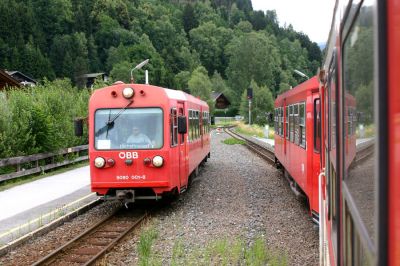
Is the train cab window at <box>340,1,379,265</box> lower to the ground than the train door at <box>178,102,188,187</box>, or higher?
higher

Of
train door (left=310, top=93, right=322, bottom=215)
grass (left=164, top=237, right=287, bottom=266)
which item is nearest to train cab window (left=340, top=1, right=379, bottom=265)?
grass (left=164, top=237, right=287, bottom=266)

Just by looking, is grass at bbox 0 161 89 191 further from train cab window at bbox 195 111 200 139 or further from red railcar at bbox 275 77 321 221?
red railcar at bbox 275 77 321 221

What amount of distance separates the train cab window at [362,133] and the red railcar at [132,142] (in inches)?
346

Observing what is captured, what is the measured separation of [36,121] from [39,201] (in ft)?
21.7

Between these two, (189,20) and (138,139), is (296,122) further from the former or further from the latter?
(189,20)

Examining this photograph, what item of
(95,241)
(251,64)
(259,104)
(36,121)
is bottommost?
(95,241)

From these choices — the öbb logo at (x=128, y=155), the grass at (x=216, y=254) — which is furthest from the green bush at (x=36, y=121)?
the grass at (x=216, y=254)

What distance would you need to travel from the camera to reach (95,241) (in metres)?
9.25

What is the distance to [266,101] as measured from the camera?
69.1 meters

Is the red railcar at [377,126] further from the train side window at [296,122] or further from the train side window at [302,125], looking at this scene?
the train side window at [296,122]

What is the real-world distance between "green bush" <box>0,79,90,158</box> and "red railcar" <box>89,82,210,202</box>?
607 centimetres

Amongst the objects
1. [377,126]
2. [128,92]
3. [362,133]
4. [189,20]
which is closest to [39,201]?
[128,92]

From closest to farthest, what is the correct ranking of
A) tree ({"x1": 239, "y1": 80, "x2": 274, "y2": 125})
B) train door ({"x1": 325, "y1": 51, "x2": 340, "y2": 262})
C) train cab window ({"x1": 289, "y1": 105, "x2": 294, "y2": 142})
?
train door ({"x1": 325, "y1": 51, "x2": 340, "y2": 262}) → train cab window ({"x1": 289, "y1": 105, "x2": 294, "y2": 142}) → tree ({"x1": 239, "y1": 80, "x2": 274, "y2": 125})

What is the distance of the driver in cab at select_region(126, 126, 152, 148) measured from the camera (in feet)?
37.3
